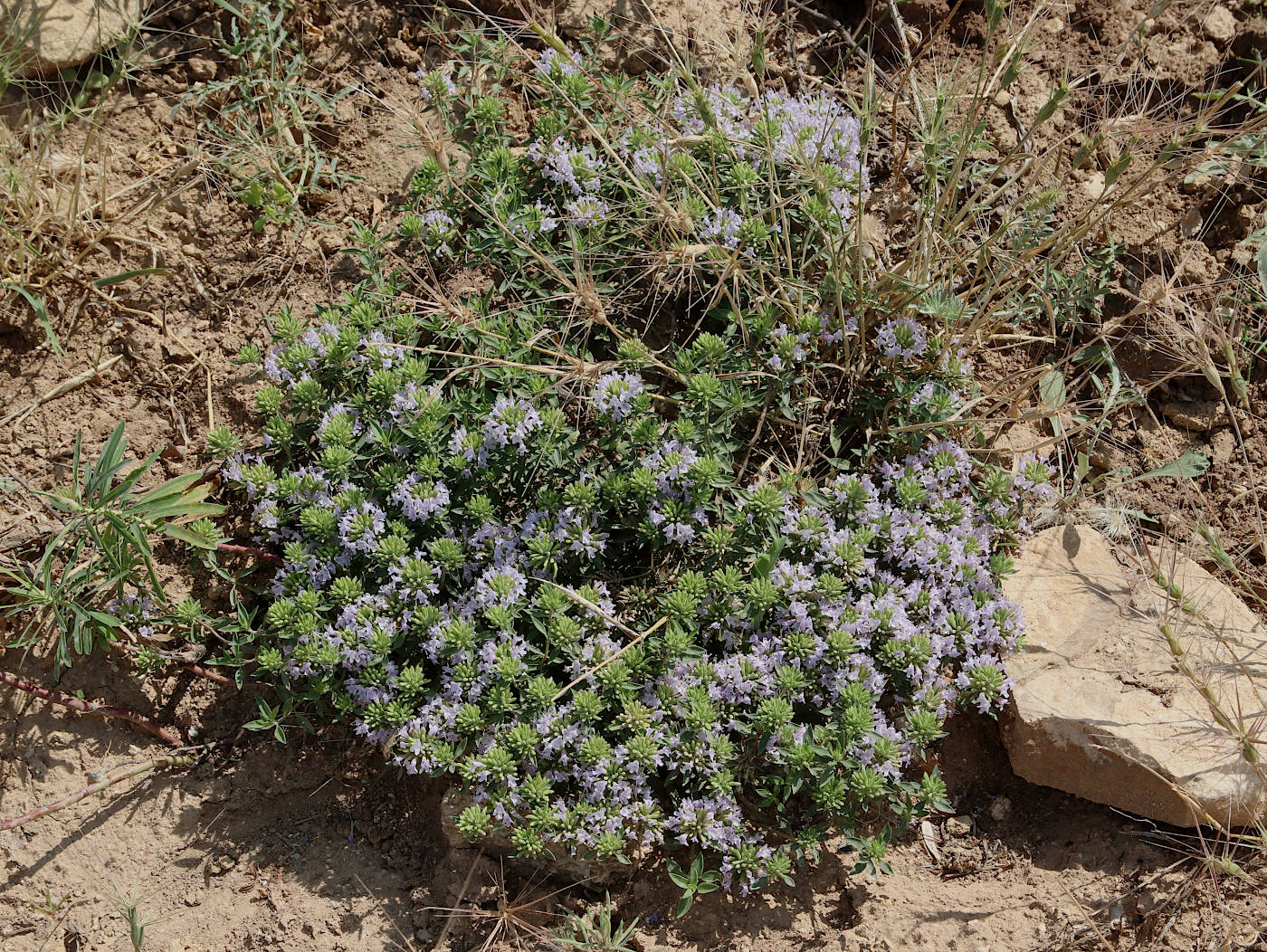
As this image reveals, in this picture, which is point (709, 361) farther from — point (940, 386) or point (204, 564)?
point (204, 564)

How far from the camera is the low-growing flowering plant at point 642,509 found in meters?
3.40

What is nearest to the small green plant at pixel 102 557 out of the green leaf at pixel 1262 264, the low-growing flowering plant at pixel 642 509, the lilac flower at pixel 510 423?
the low-growing flowering plant at pixel 642 509

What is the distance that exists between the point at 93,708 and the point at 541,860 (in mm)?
1813

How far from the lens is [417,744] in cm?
338

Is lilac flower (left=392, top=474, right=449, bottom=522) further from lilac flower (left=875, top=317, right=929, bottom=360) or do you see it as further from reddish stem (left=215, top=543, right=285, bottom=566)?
lilac flower (left=875, top=317, right=929, bottom=360)

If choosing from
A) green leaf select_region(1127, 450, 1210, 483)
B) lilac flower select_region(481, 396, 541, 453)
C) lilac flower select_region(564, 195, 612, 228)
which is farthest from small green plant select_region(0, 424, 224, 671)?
green leaf select_region(1127, 450, 1210, 483)

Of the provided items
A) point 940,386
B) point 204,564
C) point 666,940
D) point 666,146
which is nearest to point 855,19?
point 666,146

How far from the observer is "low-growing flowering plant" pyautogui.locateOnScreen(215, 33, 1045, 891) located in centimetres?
340

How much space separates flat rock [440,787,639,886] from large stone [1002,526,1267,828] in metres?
1.56

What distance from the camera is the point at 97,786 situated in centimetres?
373

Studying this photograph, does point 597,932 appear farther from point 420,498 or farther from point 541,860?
point 420,498

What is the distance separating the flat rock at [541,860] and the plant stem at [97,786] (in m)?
1.08

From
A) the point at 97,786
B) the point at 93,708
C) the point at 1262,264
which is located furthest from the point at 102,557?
the point at 1262,264

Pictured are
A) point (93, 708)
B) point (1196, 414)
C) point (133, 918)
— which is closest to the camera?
point (133, 918)
